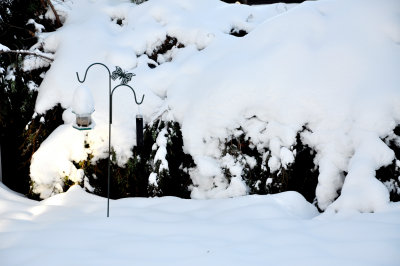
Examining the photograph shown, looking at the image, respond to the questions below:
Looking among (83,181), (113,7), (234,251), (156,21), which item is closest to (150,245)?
(234,251)

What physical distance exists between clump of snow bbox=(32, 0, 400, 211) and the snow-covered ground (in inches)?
12.8

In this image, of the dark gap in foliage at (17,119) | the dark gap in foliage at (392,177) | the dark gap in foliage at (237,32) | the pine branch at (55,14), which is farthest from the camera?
the pine branch at (55,14)

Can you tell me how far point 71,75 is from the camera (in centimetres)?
504

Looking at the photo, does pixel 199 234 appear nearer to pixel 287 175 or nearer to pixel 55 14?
pixel 287 175

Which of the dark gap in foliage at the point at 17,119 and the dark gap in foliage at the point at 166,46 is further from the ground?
the dark gap in foliage at the point at 166,46

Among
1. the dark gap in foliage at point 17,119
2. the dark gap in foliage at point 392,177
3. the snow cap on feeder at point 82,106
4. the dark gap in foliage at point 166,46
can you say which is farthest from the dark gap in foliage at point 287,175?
the dark gap in foliage at point 17,119

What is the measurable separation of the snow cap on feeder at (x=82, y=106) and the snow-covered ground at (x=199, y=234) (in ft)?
3.43

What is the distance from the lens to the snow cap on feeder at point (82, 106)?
3160mm

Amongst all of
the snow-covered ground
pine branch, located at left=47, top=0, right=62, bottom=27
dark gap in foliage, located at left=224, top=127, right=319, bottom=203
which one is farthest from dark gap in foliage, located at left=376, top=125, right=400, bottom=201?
pine branch, located at left=47, top=0, right=62, bottom=27

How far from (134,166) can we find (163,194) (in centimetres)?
52

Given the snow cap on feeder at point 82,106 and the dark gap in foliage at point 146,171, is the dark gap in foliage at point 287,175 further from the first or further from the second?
the snow cap on feeder at point 82,106

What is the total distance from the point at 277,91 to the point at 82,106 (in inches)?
85.8

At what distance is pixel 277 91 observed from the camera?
3.96 m

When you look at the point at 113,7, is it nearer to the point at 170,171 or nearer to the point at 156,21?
the point at 156,21
